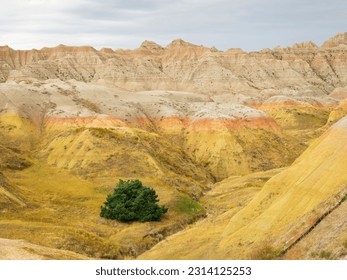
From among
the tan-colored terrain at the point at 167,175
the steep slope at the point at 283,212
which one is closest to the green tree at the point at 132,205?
the tan-colored terrain at the point at 167,175

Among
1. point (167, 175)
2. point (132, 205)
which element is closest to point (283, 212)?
point (132, 205)

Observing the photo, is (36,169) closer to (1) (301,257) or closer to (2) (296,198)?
(2) (296,198)

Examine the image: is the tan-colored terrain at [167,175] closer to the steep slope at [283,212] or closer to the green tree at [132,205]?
the steep slope at [283,212]

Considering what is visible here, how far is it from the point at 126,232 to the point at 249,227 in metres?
16.3

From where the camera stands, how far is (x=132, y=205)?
2026 inches

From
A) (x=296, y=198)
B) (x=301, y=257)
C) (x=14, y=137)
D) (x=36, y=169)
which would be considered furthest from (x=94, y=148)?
(x=301, y=257)

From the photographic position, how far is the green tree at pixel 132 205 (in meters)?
50.7

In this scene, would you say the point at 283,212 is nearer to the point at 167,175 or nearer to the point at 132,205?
the point at 132,205

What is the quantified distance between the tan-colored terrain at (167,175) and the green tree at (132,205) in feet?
4.30

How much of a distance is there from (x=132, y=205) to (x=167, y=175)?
18.6 meters

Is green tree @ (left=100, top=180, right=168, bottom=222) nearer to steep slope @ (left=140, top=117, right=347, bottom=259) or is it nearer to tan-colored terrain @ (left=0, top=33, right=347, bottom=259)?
tan-colored terrain @ (left=0, top=33, right=347, bottom=259)

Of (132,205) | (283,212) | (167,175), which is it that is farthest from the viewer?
(167,175)

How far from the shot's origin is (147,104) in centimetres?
11450

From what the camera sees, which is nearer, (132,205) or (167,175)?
(132,205)
